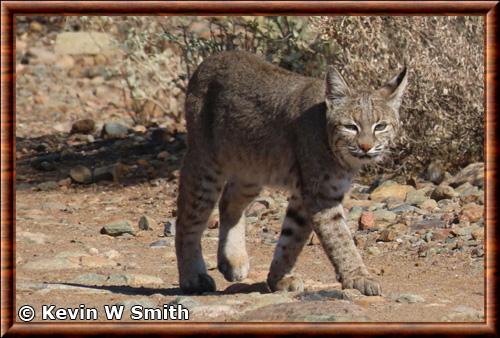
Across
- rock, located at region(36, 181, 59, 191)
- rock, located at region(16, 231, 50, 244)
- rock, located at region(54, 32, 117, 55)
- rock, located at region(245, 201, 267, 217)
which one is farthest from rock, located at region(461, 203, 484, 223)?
rock, located at region(54, 32, 117, 55)

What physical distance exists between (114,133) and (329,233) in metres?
6.70

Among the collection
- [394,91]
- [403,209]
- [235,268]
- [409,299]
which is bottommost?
[409,299]

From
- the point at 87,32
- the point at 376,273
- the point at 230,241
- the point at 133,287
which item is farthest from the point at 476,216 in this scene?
the point at 87,32

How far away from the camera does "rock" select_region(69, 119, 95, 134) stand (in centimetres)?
1496

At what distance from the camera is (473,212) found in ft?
34.2

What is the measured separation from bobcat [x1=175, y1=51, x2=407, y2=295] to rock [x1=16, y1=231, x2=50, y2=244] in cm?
189

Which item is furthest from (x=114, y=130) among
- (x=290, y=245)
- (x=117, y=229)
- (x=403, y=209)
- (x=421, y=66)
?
(x=290, y=245)

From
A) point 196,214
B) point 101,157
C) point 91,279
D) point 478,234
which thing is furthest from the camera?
point 101,157

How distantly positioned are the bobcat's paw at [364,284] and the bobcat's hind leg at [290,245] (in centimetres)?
55

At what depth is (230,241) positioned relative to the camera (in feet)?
30.6

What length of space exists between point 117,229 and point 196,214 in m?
2.10

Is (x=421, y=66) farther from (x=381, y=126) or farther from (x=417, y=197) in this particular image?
(x=381, y=126)

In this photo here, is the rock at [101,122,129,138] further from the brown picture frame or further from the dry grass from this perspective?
the brown picture frame

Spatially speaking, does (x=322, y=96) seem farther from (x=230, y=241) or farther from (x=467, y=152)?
(x=467, y=152)
